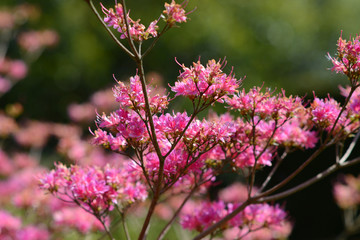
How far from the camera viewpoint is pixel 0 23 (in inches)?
234

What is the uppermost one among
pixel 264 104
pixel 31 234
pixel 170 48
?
pixel 170 48

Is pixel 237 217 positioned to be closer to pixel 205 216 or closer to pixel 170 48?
pixel 205 216

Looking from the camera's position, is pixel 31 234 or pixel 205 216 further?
pixel 31 234

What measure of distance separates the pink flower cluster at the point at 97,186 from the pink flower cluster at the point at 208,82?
0.59m

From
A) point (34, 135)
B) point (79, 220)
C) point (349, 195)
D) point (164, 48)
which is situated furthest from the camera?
point (164, 48)

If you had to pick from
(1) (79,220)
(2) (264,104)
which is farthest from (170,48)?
(2) (264,104)

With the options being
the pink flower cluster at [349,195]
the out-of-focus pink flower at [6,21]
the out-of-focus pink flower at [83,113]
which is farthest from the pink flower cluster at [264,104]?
the out-of-focus pink flower at [6,21]

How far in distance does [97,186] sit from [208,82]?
2.66 ft

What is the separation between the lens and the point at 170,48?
12.6m

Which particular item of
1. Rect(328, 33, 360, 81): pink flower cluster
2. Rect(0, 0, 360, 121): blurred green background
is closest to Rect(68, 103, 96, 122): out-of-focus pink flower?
Rect(328, 33, 360, 81): pink flower cluster

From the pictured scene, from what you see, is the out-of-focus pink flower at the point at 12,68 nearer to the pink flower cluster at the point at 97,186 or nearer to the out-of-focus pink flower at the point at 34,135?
the out-of-focus pink flower at the point at 34,135

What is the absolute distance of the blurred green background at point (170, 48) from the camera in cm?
1238

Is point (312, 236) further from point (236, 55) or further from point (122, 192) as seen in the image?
point (236, 55)

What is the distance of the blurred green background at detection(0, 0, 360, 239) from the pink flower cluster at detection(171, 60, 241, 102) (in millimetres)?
9338
